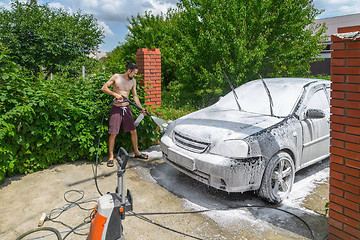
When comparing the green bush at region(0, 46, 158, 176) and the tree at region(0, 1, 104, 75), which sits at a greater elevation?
the tree at region(0, 1, 104, 75)

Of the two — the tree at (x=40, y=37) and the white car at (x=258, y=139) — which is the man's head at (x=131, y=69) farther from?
the tree at (x=40, y=37)

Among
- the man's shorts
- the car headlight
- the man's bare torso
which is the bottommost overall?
the car headlight

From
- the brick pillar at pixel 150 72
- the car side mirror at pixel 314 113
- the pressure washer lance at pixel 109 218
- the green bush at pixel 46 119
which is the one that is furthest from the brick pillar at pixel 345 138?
the brick pillar at pixel 150 72

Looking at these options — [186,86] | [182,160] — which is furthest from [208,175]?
[186,86]

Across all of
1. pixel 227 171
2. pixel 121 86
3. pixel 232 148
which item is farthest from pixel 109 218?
pixel 121 86

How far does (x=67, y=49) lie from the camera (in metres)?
18.7

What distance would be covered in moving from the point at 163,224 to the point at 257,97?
9.08ft

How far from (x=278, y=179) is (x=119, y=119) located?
9.64 feet

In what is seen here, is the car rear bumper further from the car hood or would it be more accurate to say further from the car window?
the car window

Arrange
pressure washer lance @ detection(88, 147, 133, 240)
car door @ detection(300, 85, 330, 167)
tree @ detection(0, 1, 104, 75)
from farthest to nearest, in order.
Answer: tree @ detection(0, 1, 104, 75) → car door @ detection(300, 85, 330, 167) → pressure washer lance @ detection(88, 147, 133, 240)

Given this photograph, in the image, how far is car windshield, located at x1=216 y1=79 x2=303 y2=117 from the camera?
4629mm

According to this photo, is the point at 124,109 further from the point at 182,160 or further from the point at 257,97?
the point at 257,97

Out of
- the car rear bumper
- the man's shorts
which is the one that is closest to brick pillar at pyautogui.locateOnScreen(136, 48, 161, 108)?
the man's shorts

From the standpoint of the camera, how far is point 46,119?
4.88 meters
